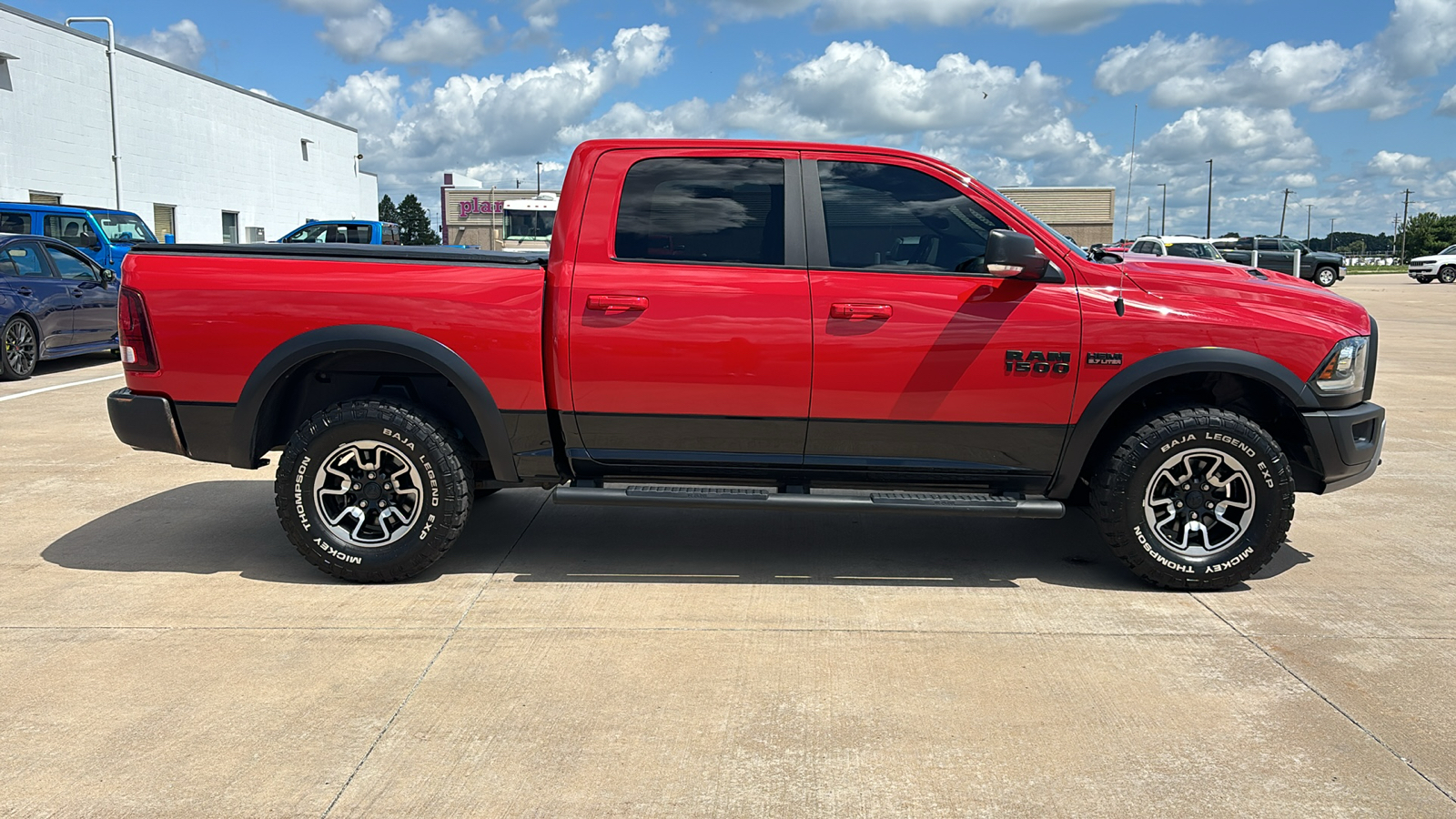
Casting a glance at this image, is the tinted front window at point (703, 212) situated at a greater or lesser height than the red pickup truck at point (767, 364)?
greater

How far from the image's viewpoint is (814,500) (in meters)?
4.68

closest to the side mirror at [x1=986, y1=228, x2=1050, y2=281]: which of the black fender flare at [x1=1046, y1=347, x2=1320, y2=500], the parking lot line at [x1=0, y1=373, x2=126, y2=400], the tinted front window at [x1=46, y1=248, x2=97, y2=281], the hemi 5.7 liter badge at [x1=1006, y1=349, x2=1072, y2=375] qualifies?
the hemi 5.7 liter badge at [x1=1006, y1=349, x2=1072, y2=375]

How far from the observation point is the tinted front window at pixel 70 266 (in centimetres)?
1238

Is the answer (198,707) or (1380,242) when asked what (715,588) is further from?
(1380,242)

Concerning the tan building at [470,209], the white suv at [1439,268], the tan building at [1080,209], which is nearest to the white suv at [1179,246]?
the white suv at [1439,268]

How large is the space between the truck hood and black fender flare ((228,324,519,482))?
2870mm

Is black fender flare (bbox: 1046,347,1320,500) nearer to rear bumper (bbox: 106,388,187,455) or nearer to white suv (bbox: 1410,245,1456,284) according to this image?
rear bumper (bbox: 106,388,187,455)

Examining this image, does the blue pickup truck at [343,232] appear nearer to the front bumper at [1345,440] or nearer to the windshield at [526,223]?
the windshield at [526,223]

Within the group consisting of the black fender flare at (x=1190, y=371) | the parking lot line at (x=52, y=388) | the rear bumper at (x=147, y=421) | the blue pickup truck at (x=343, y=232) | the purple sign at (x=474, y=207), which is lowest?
the parking lot line at (x=52, y=388)

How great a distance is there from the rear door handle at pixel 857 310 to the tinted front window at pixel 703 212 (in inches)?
13.5

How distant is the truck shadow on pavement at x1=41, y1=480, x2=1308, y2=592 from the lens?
5.08m

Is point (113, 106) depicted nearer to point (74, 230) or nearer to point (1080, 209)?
point (74, 230)

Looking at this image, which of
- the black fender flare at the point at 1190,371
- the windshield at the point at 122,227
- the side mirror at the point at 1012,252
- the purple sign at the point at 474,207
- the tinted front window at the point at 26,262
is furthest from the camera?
the purple sign at the point at 474,207

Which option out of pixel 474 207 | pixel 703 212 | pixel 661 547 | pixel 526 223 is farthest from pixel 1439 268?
pixel 703 212
